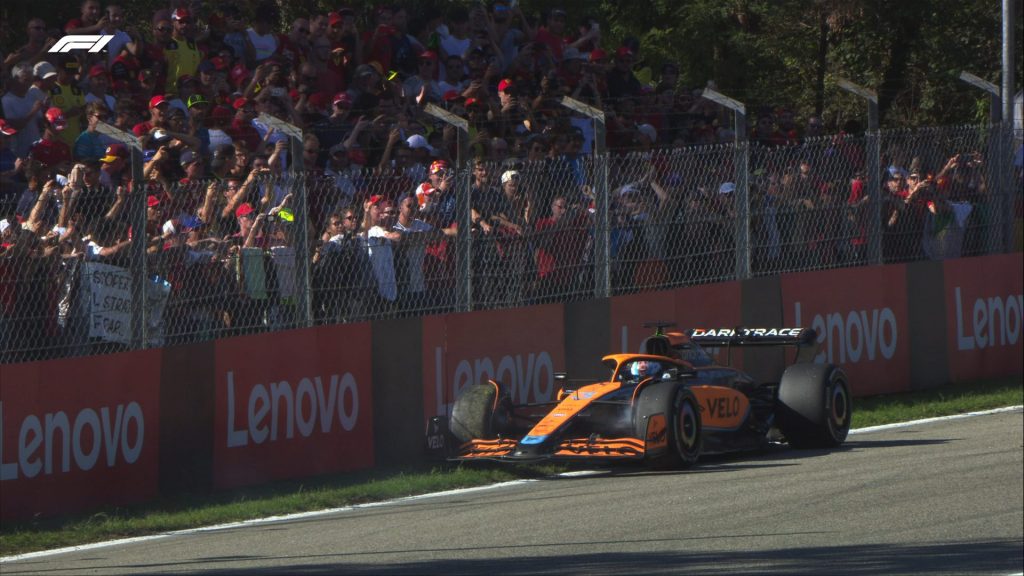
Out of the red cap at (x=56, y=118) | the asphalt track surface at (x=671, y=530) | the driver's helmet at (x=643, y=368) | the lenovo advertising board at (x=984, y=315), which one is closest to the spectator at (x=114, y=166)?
the red cap at (x=56, y=118)

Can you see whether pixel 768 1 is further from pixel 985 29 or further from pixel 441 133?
pixel 441 133

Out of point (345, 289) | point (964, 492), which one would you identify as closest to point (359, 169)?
point (345, 289)

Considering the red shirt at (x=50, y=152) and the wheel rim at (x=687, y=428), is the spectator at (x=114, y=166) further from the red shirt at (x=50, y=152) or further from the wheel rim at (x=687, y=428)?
the wheel rim at (x=687, y=428)

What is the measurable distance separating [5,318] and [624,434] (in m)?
3.89

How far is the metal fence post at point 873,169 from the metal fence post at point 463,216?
4.38 metres

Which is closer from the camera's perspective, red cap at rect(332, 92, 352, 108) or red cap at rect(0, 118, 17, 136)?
red cap at rect(0, 118, 17, 136)

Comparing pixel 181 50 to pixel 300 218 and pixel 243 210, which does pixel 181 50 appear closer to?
pixel 300 218

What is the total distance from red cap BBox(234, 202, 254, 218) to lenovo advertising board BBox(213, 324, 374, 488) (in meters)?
0.78

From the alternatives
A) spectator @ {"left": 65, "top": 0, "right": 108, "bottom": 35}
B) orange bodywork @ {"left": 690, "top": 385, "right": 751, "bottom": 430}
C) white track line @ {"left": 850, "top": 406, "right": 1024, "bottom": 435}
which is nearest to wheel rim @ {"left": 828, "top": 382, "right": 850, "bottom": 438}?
orange bodywork @ {"left": 690, "top": 385, "right": 751, "bottom": 430}

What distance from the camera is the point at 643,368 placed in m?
11.5

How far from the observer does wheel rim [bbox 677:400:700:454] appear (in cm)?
1094

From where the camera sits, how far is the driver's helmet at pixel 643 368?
11.5 meters

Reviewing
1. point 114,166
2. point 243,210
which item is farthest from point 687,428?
point 114,166

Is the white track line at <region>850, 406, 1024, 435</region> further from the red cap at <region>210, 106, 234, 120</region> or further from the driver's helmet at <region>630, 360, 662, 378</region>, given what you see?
the red cap at <region>210, 106, 234, 120</region>
